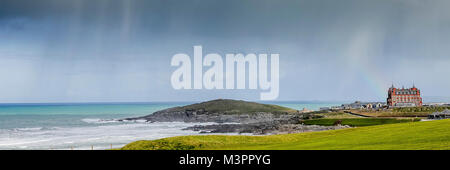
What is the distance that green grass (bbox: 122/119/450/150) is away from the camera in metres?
24.3

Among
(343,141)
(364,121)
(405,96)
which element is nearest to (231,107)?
(364,121)

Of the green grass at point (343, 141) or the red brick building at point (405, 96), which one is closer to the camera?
the green grass at point (343, 141)

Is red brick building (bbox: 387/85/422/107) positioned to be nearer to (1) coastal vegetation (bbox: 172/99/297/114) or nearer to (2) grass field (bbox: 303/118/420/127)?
(1) coastal vegetation (bbox: 172/99/297/114)

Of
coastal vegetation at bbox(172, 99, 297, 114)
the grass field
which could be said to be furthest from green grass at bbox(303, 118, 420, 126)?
coastal vegetation at bbox(172, 99, 297, 114)

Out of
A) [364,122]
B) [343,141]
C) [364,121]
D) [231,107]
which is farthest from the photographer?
[231,107]

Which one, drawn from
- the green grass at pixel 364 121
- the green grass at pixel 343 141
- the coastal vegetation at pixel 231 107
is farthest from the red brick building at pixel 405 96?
the green grass at pixel 343 141

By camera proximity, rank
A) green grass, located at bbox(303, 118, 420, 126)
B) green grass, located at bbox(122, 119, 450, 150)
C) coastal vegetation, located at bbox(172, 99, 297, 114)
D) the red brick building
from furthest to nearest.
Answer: the red brick building → coastal vegetation, located at bbox(172, 99, 297, 114) → green grass, located at bbox(303, 118, 420, 126) → green grass, located at bbox(122, 119, 450, 150)

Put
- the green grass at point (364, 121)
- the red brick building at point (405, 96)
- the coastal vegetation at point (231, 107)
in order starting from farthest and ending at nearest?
the red brick building at point (405, 96) → the coastal vegetation at point (231, 107) → the green grass at point (364, 121)

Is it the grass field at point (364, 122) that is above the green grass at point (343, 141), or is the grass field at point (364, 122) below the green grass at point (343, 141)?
below

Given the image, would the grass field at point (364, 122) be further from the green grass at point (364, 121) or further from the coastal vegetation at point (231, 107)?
the coastal vegetation at point (231, 107)

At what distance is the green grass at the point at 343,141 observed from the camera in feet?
79.7

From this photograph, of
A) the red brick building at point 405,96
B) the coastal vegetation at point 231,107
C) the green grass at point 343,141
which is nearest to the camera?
the green grass at point 343,141

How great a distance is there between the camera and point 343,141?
28.3 metres

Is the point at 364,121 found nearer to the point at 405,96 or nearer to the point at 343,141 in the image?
the point at 343,141
